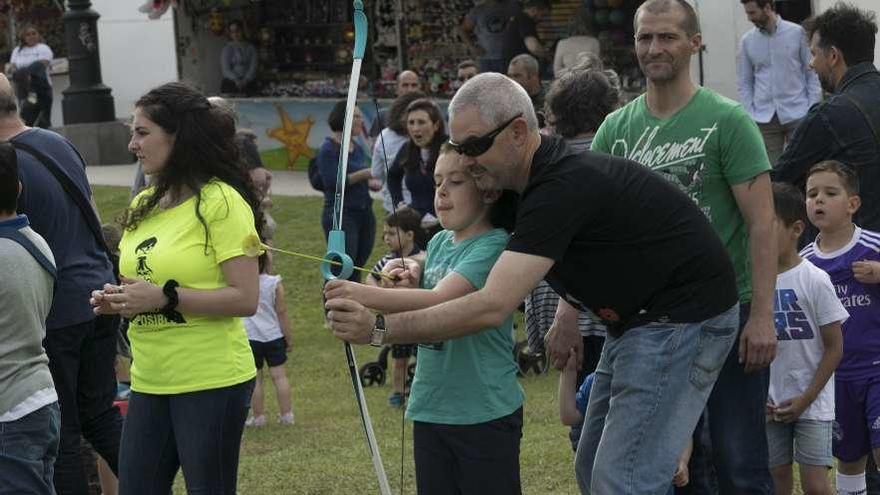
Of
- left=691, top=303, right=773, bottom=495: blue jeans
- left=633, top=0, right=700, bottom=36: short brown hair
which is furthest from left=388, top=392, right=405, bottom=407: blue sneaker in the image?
left=633, top=0, right=700, bottom=36: short brown hair

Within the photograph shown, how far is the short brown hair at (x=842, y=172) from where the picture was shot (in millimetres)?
6195

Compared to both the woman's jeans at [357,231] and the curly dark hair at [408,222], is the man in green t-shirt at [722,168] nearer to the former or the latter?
the curly dark hair at [408,222]

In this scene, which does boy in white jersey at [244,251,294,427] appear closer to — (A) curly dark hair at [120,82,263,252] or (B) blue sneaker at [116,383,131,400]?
(B) blue sneaker at [116,383,131,400]

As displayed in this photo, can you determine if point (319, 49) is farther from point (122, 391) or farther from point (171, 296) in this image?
point (171, 296)

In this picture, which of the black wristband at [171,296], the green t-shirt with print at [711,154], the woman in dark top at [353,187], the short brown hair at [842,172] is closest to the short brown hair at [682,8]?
the green t-shirt with print at [711,154]

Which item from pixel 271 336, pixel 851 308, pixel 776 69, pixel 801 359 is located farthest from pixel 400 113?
pixel 801 359

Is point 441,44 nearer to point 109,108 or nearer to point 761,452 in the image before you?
point 109,108

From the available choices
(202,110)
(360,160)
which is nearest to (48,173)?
(202,110)

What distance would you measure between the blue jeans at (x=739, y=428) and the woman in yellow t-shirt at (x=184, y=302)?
1.60 metres

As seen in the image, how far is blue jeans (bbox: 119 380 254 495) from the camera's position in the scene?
5289 millimetres

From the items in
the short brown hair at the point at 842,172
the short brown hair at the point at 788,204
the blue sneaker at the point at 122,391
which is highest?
the short brown hair at the point at 842,172

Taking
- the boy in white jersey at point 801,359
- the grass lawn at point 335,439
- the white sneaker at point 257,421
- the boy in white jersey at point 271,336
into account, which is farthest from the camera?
the white sneaker at point 257,421

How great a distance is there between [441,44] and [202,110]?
1499 cm

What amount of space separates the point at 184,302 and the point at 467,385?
0.97 metres
